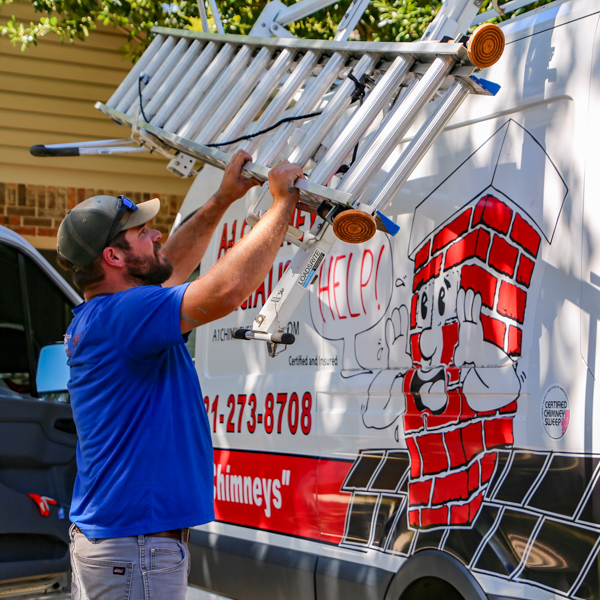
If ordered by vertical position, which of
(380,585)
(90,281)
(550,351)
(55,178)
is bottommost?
(380,585)

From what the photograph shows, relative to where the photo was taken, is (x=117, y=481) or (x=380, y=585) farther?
(x=380, y=585)

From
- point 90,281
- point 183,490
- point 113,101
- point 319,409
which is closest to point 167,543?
point 183,490

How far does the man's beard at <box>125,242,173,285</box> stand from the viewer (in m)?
2.40

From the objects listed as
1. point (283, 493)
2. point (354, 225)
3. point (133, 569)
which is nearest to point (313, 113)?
point (354, 225)

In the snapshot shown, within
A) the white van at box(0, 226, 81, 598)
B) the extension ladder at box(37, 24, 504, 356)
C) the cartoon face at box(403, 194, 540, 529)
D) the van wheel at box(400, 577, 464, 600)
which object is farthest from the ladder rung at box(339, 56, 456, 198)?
the white van at box(0, 226, 81, 598)

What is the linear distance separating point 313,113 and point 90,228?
0.89 meters

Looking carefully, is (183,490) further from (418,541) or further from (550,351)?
(550,351)

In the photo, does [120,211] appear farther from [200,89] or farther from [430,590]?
[430,590]

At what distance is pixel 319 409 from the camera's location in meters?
3.31

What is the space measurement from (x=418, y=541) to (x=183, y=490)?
39.1 inches

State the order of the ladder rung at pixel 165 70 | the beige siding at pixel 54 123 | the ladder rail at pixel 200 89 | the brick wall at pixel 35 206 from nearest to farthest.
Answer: the ladder rail at pixel 200 89
the ladder rung at pixel 165 70
the beige siding at pixel 54 123
the brick wall at pixel 35 206

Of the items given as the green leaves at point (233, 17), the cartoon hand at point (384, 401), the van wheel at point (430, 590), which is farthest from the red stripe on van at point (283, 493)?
the green leaves at point (233, 17)

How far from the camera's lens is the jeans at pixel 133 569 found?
2.12 meters

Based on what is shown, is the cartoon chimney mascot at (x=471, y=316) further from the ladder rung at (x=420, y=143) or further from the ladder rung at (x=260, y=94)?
the ladder rung at (x=260, y=94)
